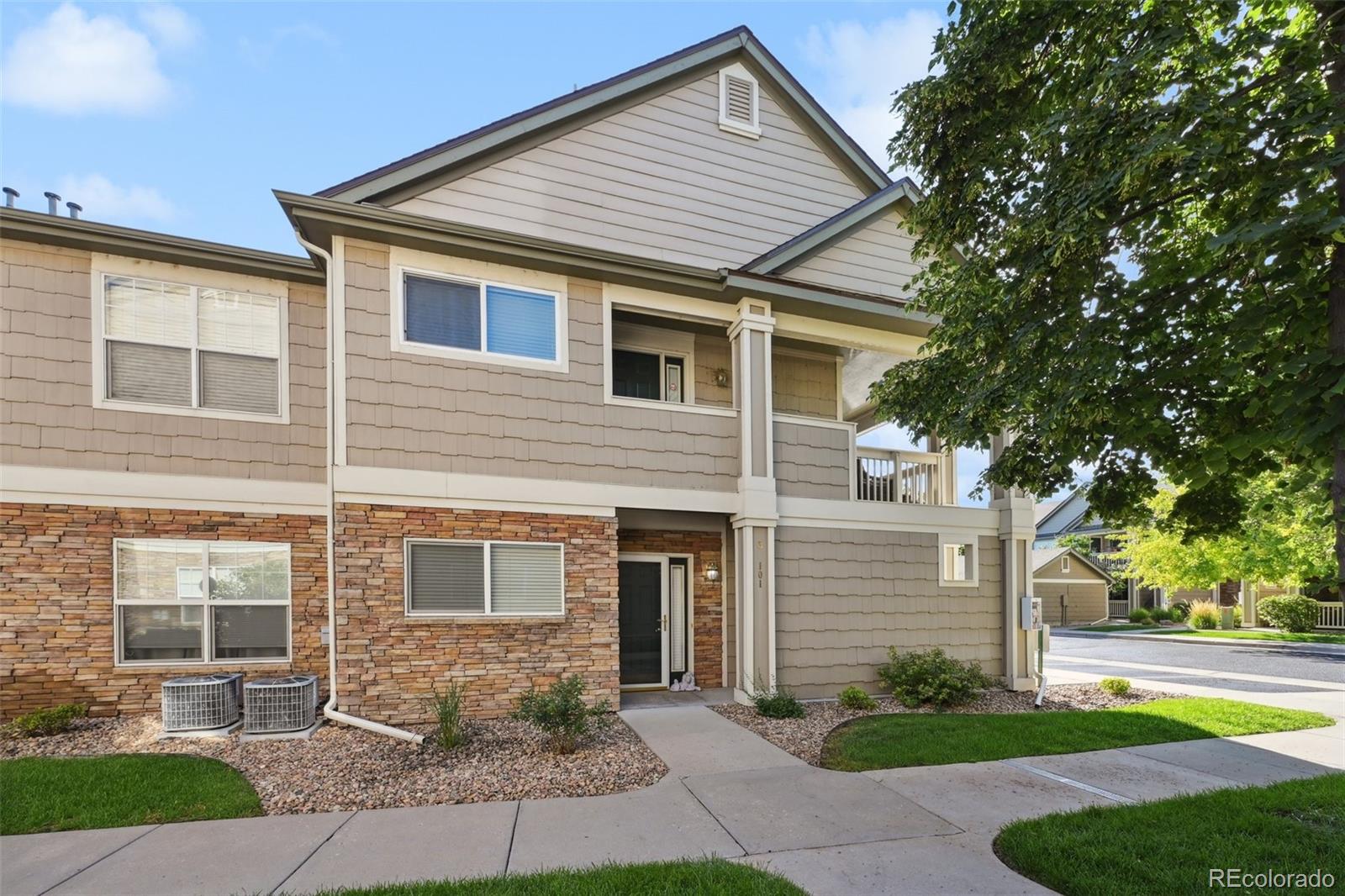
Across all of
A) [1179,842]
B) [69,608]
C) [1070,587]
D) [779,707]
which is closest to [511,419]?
[779,707]

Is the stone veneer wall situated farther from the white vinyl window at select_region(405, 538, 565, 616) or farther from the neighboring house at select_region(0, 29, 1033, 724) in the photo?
the white vinyl window at select_region(405, 538, 565, 616)

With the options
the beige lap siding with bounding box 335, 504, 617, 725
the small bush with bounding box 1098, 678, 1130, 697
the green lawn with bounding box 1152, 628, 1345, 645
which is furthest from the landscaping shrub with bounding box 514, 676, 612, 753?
the green lawn with bounding box 1152, 628, 1345, 645

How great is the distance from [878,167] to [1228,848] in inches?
415

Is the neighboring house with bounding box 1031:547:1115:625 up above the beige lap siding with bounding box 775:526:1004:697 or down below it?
below

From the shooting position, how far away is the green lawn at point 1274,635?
64.3 feet

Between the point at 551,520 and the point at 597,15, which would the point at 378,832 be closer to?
the point at 551,520

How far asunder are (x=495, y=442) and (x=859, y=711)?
5885 millimetres

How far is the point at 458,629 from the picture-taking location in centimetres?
775

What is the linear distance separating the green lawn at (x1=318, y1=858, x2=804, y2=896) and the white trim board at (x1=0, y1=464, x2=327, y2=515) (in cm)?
587

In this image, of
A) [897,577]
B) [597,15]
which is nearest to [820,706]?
[897,577]

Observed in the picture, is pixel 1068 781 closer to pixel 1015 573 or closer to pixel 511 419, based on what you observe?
pixel 1015 573

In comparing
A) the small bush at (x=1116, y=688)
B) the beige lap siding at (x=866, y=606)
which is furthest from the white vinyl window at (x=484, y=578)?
the small bush at (x=1116, y=688)

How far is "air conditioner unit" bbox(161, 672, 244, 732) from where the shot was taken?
6867 millimetres

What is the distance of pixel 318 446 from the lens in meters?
8.62
